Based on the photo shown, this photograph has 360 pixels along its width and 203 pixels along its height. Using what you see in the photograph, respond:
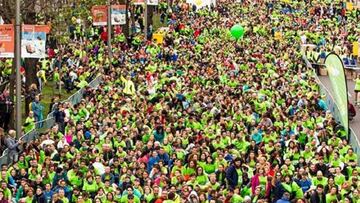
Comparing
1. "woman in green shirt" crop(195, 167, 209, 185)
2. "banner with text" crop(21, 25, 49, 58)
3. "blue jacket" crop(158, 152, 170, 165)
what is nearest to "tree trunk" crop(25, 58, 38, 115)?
"banner with text" crop(21, 25, 49, 58)

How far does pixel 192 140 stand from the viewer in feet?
92.6

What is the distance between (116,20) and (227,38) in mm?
11485

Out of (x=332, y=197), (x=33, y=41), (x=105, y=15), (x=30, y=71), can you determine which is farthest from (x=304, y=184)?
(x=105, y=15)

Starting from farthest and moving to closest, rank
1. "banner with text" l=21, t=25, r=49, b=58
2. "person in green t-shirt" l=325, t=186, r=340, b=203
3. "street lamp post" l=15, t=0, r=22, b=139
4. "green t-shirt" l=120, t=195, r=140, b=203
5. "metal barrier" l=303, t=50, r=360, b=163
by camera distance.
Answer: "banner with text" l=21, t=25, r=49, b=58, "street lamp post" l=15, t=0, r=22, b=139, "metal barrier" l=303, t=50, r=360, b=163, "person in green t-shirt" l=325, t=186, r=340, b=203, "green t-shirt" l=120, t=195, r=140, b=203

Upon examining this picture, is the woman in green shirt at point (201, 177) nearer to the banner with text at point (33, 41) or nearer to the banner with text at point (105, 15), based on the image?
the banner with text at point (33, 41)

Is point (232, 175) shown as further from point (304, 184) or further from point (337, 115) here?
point (337, 115)

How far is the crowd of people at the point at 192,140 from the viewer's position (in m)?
23.5

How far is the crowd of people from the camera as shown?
23484 millimetres

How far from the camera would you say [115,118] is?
1225 inches

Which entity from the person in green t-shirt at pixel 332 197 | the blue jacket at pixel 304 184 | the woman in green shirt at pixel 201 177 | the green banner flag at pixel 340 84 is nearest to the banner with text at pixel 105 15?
the green banner flag at pixel 340 84

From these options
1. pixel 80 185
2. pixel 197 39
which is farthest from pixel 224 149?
pixel 197 39

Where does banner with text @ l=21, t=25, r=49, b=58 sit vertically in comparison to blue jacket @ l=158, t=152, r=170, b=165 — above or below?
above

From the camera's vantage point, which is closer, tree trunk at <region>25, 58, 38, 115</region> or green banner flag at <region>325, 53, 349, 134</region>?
green banner flag at <region>325, 53, 349, 134</region>

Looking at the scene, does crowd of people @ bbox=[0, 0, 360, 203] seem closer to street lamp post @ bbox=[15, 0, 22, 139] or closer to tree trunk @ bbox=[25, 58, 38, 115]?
street lamp post @ bbox=[15, 0, 22, 139]
